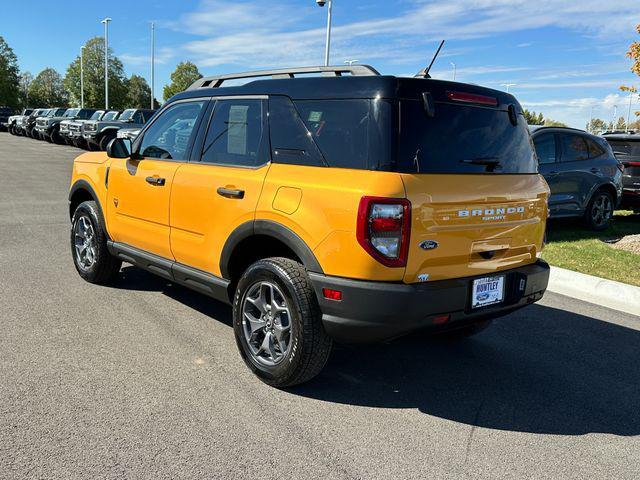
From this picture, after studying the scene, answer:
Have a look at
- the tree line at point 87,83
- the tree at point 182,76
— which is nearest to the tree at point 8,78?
the tree line at point 87,83

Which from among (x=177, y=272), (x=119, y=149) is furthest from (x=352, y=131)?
(x=119, y=149)

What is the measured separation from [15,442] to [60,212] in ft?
25.3

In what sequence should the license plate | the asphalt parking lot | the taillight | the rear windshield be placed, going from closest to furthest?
the asphalt parking lot → the taillight → the license plate → the rear windshield

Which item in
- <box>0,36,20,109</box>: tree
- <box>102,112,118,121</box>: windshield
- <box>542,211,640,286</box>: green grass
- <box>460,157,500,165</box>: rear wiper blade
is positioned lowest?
<box>542,211,640,286</box>: green grass

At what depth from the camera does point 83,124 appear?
26062mm

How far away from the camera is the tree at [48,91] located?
102356 mm

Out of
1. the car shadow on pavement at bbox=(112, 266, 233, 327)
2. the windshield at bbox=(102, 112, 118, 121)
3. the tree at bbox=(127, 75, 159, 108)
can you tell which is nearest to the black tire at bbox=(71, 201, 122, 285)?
the car shadow on pavement at bbox=(112, 266, 233, 327)

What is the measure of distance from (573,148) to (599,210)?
1250 millimetres

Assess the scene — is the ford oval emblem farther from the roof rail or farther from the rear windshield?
the rear windshield

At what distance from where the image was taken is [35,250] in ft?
22.5

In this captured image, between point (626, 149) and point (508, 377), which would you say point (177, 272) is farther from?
point (626, 149)

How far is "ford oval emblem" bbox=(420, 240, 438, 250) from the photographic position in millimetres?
3047

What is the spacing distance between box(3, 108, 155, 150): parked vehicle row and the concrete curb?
528 inches

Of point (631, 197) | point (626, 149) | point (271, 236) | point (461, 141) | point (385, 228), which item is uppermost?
point (626, 149)
